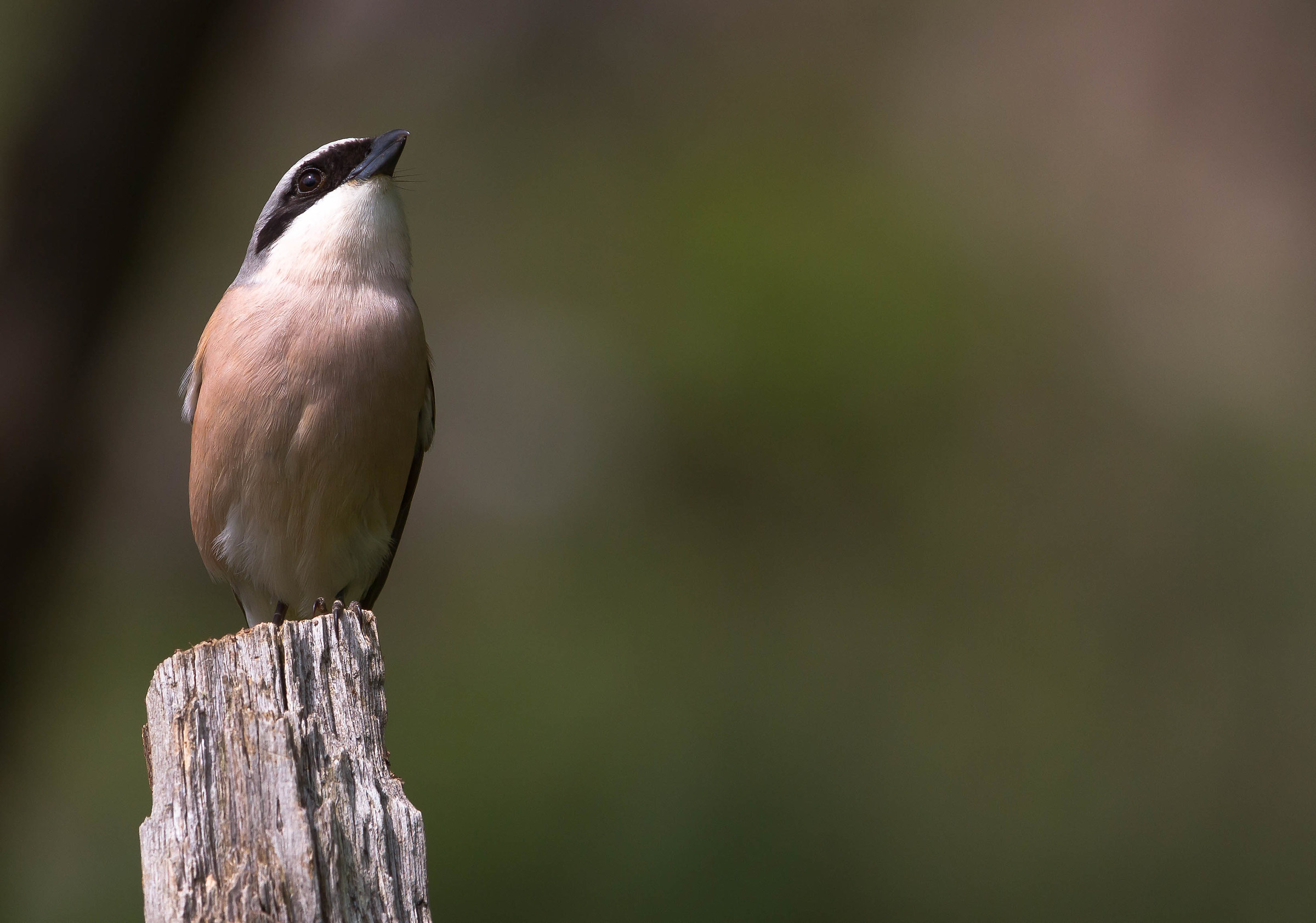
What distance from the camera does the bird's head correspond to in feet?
14.4

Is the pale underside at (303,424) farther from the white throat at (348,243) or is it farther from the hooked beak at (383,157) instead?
the hooked beak at (383,157)

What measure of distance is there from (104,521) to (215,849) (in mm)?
6011

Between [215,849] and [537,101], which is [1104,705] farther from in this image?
[215,849]

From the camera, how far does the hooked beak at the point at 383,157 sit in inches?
179

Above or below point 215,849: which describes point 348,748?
above

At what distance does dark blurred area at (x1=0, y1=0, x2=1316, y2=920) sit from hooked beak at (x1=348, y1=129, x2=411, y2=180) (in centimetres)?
235

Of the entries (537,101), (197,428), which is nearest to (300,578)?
(197,428)

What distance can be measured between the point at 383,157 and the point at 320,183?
334 mm

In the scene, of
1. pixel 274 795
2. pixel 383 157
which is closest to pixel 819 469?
pixel 383 157

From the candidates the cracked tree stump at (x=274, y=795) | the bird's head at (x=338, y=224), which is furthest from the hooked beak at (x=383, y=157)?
the cracked tree stump at (x=274, y=795)

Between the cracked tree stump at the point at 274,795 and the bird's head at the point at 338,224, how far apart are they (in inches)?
87.7

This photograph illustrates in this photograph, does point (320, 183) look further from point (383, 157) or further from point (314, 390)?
point (314, 390)

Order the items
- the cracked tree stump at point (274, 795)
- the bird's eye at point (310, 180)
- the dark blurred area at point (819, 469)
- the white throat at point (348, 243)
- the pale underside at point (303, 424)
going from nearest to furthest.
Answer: the cracked tree stump at point (274, 795)
the pale underside at point (303, 424)
the white throat at point (348, 243)
the bird's eye at point (310, 180)
the dark blurred area at point (819, 469)

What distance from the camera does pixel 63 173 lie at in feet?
11.5
